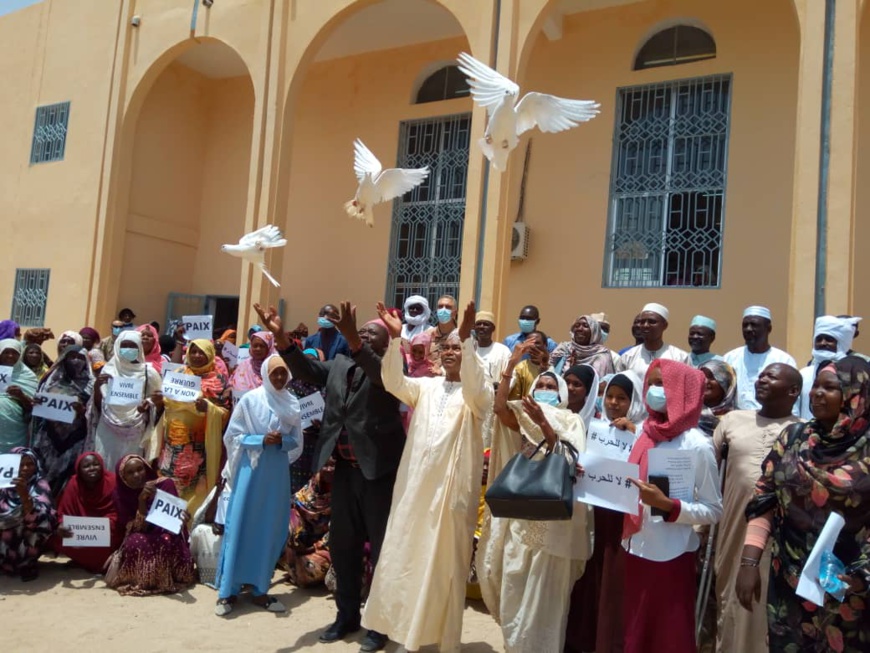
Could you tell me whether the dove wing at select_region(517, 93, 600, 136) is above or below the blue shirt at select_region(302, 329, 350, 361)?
above

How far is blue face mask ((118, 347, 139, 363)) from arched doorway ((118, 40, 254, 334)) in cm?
577

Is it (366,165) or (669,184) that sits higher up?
(669,184)

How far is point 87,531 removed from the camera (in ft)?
16.2

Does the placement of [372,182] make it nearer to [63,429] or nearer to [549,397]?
[549,397]

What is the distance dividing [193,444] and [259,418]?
937 mm

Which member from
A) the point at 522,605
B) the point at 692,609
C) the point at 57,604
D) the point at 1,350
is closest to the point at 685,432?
the point at 692,609

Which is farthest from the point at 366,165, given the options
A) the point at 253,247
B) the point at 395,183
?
the point at 253,247

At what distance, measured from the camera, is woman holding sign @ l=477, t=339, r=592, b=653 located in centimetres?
341

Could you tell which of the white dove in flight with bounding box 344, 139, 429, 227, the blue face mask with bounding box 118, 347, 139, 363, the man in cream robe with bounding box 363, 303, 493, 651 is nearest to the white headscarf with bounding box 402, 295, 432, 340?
the white dove in flight with bounding box 344, 139, 429, 227

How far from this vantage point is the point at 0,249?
11.7 metres

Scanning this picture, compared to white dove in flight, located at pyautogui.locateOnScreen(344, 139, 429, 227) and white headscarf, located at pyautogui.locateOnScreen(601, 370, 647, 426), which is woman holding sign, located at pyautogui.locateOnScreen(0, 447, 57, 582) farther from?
white headscarf, located at pyautogui.locateOnScreen(601, 370, 647, 426)

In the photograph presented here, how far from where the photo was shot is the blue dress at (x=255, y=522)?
14.8ft

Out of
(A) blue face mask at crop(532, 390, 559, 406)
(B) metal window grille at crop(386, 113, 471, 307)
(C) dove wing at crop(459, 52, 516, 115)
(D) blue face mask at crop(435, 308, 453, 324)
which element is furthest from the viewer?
(B) metal window grille at crop(386, 113, 471, 307)

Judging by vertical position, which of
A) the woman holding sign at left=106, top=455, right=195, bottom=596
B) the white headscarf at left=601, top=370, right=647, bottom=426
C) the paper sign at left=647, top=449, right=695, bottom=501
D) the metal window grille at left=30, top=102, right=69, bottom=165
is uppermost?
the metal window grille at left=30, top=102, right=69, bottom=165
